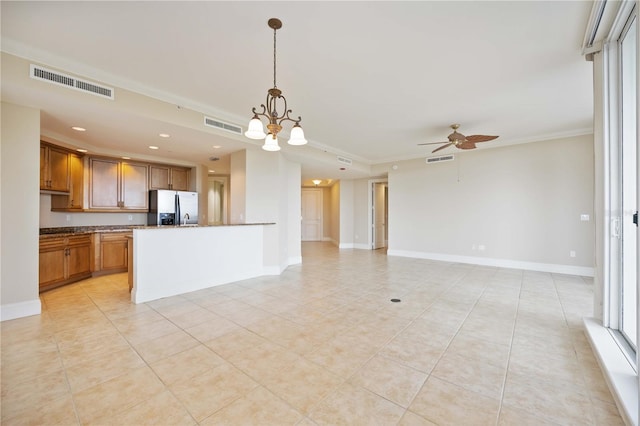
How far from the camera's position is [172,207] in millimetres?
5961

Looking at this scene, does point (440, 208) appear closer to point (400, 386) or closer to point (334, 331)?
point (334, 331)

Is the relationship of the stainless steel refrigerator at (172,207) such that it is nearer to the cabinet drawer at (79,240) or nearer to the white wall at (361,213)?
the cabinet drawer at (79,240)

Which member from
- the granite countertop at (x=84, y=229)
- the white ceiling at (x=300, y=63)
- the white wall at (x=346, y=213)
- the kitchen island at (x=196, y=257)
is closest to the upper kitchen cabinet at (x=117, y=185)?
the granite countertop at (x=84, y=229)

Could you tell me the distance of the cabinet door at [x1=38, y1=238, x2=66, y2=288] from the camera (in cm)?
391

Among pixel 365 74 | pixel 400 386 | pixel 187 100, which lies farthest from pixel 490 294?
pixel 187 100

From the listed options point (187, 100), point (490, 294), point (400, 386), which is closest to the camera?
point (400, 386)

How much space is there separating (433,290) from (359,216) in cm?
515

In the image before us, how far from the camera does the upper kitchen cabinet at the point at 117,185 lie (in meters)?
5.31

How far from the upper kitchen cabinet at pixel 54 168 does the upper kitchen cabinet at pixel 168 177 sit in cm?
144

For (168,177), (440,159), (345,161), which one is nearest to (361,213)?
(345,161)

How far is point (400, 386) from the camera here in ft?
6.13

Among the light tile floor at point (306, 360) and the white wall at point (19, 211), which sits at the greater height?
the white wall at point (19, 211)

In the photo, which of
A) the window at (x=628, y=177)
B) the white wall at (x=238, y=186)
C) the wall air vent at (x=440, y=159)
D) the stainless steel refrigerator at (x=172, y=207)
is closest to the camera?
the window at (x=628, y=177)

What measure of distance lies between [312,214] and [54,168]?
26.7 ft
